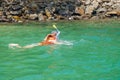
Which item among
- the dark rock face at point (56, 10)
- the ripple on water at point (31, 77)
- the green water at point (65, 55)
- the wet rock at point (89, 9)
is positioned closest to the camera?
the ripple on water at point (31, 77)

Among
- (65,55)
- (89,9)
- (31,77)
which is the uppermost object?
(31,77)

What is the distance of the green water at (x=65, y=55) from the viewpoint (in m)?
13.2

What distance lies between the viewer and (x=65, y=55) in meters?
→ 16.6

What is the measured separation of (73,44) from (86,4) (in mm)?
13592

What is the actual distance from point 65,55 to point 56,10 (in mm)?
14654

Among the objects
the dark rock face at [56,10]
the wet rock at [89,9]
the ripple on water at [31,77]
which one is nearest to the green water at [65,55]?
the ripple on water at [31,77]

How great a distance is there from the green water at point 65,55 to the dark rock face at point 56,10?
429 cm

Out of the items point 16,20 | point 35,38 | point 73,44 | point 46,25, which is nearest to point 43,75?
point 73,44

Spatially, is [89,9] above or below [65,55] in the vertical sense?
below

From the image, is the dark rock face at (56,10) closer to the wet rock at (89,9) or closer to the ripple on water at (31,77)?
the wet rock at (89,9)

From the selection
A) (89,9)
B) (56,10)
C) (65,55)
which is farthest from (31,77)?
(89,9)

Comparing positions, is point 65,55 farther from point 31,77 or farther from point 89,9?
point 89,9

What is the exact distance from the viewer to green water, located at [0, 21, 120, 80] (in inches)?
519

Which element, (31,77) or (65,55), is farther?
(65,55)
